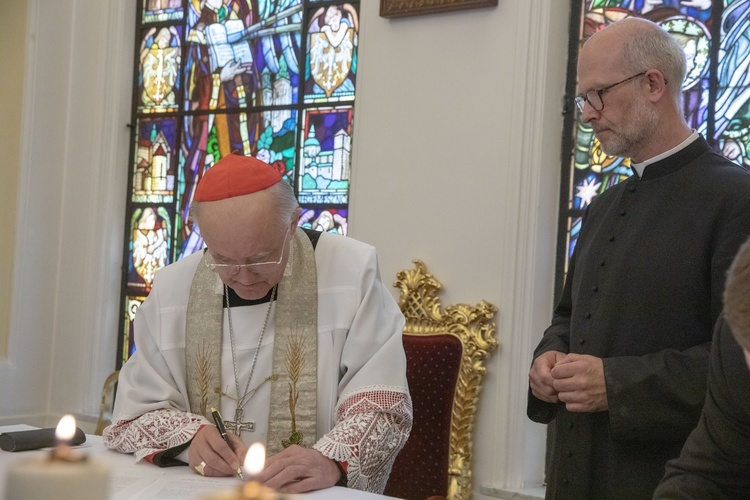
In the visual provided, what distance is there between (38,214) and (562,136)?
3.77 m

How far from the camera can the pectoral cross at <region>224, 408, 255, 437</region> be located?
3215 mm

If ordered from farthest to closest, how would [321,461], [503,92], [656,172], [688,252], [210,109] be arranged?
[210,109] → [503,92] → [656,172] → [688,252] → [321,461]

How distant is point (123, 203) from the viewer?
6793 mm

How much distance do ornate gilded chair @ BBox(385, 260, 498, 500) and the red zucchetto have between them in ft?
5.74

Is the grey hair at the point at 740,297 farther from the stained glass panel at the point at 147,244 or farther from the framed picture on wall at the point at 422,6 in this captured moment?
the stained glass panel at the point at 147,244

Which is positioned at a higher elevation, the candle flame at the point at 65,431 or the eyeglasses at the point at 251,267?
the eyeglasses at the point at 251,267

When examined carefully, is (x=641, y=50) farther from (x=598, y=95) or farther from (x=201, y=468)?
(x=201, y=468)

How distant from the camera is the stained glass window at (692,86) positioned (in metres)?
4.58

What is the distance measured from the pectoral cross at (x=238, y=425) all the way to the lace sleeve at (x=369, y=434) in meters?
0.32

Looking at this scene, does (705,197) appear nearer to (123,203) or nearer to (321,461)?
(321,461)

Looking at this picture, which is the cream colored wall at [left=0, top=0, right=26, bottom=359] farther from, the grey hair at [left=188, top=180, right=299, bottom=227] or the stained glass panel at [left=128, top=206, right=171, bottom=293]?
the grey hair at [left=188, top=180, right=299, bottom=227]

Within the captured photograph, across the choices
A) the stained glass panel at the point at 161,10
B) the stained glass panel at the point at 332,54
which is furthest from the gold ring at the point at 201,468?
the stained glass panel at the point at 161,10

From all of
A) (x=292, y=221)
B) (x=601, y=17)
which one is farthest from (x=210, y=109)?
(x=292, y=221)

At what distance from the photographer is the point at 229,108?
21.1 ft
